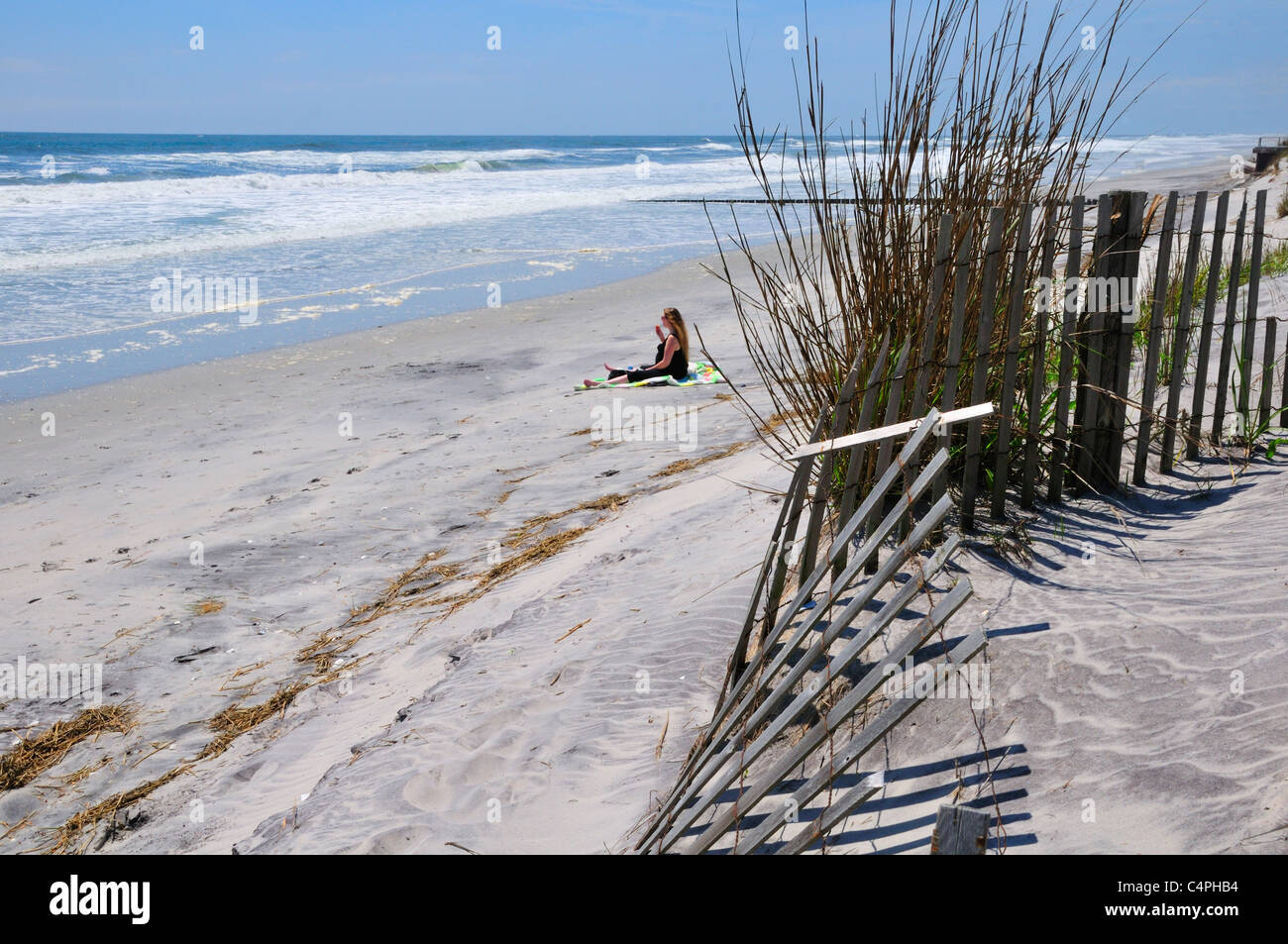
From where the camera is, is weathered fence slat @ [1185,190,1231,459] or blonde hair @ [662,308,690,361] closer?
weathered fence slat @ [1185,190,1231,459]

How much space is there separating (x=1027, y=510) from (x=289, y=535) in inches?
153

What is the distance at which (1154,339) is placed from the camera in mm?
4051

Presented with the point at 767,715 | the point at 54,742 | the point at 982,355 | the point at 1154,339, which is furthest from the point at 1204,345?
the point at 54,742

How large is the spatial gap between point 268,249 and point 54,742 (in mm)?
15089

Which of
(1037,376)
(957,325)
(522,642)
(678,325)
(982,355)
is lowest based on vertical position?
(522,642)

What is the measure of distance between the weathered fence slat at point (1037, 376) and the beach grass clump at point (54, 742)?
371 centimetres

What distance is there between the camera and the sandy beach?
8.01 ft

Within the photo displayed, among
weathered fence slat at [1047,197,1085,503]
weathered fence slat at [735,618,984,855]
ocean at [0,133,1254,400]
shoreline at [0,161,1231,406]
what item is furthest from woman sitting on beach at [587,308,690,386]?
weathered fence slat at [735,618,984,855]

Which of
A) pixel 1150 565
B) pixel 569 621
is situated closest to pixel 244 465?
pixel 569 621

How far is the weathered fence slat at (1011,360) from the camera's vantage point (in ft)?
11.5

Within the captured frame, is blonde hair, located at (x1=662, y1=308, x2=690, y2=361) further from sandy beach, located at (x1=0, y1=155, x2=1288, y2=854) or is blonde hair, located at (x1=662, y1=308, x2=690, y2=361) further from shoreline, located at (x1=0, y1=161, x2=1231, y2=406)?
shoreline, located at (x1=0, y1=161, x2=1231, y2=406)

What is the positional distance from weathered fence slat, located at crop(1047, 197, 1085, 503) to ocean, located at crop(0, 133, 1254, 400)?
0.80 ft

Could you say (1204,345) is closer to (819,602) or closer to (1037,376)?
(1037,376)

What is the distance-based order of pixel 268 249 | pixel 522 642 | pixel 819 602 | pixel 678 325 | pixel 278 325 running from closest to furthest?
pixel 819 602 < pixel 522 642 < pixel 678 325 < pixel 278 325 < pixel 268 249
